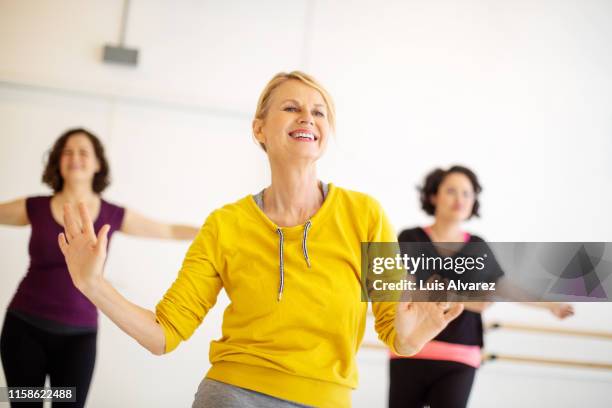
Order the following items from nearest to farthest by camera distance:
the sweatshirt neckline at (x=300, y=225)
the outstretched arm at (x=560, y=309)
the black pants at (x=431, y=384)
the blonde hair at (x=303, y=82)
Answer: the sweatshirt neckline at (x=300, y=225)
the blonde hair at (x=303, y=82)
the outstretched arm at (x=560, y=309)
the black pants at (x=431, y=384)

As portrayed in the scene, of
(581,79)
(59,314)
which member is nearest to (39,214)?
(59,314)

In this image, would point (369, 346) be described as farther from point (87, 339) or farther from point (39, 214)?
point (39, 214)

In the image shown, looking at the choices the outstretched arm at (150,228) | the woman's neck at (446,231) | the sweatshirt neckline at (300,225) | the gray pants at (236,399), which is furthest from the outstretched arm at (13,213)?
the woman's neck at (446,231)

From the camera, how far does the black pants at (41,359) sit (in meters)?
2.04

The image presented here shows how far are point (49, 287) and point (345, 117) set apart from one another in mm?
1875

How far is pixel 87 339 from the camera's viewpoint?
2154 millimetres

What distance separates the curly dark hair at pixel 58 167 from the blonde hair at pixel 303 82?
1382mm

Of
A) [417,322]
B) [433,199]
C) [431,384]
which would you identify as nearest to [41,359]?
[431,384]

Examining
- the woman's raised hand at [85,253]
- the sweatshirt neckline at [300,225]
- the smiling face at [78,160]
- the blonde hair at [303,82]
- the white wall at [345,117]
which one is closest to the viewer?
the woman's raised hand at [85,253]

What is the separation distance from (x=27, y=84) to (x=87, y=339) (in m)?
1.62

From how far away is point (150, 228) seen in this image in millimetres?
2482

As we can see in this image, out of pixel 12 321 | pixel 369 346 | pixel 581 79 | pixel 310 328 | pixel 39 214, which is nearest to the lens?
pixel 310 328

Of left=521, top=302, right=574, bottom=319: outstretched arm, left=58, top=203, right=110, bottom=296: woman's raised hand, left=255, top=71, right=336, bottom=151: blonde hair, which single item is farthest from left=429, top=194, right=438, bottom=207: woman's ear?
left=58, top=203, right=110, bottom=296: woman's raised hand

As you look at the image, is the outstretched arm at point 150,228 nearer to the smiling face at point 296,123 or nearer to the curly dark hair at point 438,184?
the curly dark hair at point 438,184
